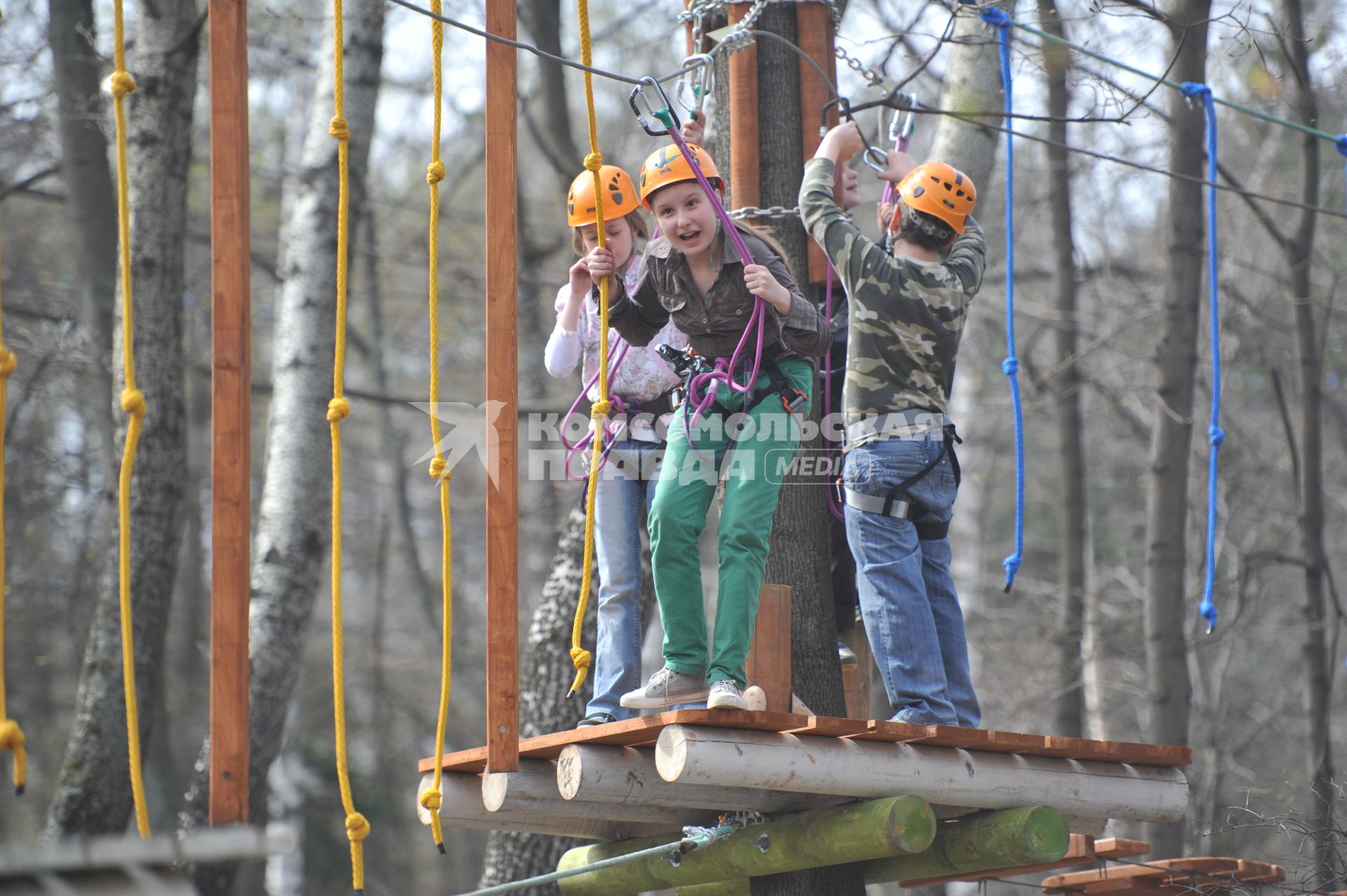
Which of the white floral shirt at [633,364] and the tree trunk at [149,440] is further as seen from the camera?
the tree trunk at [149,440]

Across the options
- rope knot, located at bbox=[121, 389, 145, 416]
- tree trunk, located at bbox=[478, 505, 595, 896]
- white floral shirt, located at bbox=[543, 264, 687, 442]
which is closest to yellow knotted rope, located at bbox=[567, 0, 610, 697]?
white floral shirt, located at bbox=[543, 264, 687, 442]

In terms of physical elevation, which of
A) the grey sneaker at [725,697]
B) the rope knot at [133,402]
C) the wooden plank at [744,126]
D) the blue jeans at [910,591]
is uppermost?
the wooden plank at [744,126]

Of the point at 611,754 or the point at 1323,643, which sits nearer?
the point at 611,754

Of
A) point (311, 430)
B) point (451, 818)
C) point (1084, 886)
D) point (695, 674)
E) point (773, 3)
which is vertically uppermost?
point (773, 3)

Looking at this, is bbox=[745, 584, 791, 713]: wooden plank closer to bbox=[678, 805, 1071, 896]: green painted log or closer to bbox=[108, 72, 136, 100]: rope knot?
bbox=[678, 805, 1071, 896]: green painted log

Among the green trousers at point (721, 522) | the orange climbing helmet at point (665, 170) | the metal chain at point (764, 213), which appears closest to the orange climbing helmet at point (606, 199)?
the orange climbing helmet at point (665, 170)

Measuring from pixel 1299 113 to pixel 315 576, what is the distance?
21.3 feet

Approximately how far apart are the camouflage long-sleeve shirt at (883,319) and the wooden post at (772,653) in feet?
2.07

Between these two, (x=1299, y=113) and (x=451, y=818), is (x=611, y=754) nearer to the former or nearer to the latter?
(x=451, y=818)

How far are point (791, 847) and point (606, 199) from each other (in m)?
2.24

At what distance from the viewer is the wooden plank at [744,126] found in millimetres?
5629

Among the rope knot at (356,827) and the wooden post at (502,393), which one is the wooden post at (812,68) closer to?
the wooden post at (502,393)

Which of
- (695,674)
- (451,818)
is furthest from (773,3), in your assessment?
(451,818)

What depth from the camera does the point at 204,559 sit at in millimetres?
20656
